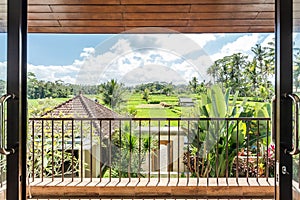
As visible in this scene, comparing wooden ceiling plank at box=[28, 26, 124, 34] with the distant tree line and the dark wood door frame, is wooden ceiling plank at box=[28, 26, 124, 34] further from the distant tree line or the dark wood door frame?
the dark wood door frame

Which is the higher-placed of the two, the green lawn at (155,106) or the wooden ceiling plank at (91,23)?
the wooden ceiling plank at (91,23)

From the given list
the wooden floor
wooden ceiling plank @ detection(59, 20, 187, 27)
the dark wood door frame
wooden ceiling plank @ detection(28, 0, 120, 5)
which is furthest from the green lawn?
the dark wood door frame

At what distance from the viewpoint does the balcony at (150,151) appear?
11.4 feet

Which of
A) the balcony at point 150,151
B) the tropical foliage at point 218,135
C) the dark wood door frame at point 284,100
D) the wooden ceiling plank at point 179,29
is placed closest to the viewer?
the dark wood door frame at point 284,100

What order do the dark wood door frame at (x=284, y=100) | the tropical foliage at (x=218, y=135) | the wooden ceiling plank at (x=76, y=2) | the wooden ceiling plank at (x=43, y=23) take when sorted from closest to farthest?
the dark wood door frame at (x=284, y=100), the wooden ceiling plank at (x=76, y=2), the wooden ceiling plank at (x=43, y=23), the tropical foliage at (x=218, y=135)

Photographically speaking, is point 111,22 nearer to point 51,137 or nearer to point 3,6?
point 3,6

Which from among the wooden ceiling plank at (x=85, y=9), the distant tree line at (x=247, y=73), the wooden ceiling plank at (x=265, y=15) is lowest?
the distant tree line at (x=247, y=73)

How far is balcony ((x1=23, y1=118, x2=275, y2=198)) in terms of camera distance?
3.48 m

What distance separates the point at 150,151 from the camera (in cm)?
371

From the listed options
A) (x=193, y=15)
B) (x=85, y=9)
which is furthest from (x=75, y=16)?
(x=193, y=15)

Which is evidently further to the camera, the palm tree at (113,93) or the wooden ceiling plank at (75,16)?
the palm tree at (113,93)

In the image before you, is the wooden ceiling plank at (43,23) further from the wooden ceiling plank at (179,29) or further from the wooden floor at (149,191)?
the wooden floor at (149,191)

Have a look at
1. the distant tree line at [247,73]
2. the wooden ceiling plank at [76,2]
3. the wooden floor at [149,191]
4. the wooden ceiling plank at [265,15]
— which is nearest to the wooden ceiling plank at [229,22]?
the wooden ceiling plank at [265,15]

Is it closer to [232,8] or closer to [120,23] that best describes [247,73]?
[232,8]
